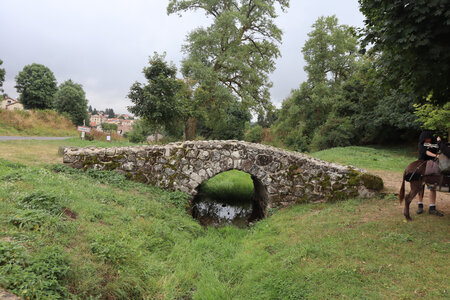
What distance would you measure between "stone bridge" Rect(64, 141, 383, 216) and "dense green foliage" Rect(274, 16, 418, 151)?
603 inches

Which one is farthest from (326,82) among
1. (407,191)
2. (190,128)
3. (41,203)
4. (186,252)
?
(41,203)

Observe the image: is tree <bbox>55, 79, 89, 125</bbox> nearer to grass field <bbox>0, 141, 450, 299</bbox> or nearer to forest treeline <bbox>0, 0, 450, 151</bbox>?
forest treeline <bbox>0, 0, 450, 151</bbox>

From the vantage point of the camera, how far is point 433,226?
5355 millimetres

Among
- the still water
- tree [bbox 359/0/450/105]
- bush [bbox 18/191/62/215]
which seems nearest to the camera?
tree [bbox 359/0/450/105]

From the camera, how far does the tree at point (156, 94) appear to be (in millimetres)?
15289

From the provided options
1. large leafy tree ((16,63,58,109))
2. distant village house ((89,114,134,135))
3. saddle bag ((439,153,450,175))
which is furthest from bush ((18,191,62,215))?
distant village house ((89,114,134,135))

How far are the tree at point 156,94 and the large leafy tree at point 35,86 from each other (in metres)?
33.8

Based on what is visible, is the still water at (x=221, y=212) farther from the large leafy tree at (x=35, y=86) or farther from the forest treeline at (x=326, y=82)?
the large leafy tree at (x=35, y=86)

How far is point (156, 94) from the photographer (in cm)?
1554

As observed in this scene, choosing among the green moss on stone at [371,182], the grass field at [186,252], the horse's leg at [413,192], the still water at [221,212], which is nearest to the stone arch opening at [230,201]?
the still water at [221,212]

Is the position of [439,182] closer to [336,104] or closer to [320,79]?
[336,104]

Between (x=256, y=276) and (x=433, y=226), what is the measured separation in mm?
3873

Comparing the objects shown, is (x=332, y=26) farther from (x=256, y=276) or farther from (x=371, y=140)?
(x=256, y=276)

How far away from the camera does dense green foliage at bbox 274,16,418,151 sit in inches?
906
